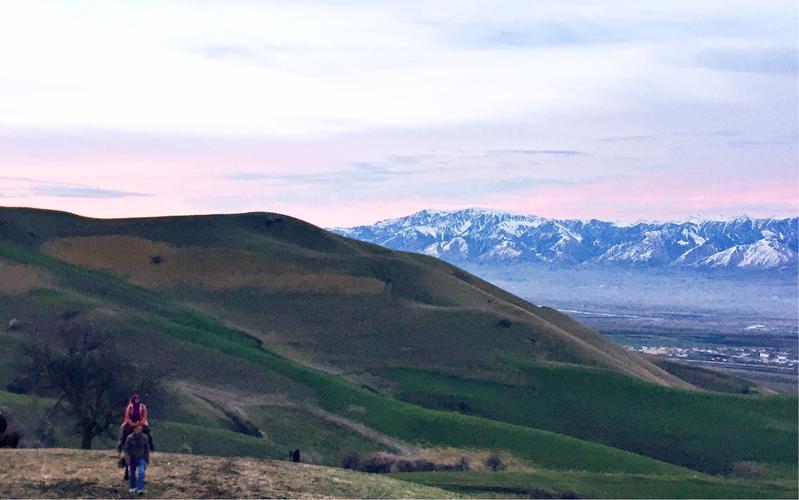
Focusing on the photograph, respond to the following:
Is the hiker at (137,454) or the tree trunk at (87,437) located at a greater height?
the hiker at (137,454)

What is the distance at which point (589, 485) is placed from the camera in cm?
6284

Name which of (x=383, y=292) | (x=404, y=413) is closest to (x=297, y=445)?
(x=404, y=413)

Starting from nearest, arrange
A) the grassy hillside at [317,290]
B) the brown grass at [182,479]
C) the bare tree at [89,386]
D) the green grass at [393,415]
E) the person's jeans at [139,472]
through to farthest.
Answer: the person's jeans at [139,472] < the brown grass at [182,479] < the bare tree at [89,386] < the green grass at [393,415] < the grassy hillside at [317,290]

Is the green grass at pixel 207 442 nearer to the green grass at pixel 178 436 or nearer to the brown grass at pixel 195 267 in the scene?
the green grass at pixel 178 436

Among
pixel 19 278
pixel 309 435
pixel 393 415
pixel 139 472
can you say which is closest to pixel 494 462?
pixel 309 435

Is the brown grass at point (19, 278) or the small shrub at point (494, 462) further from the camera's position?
the brown grass at point (19, 278)

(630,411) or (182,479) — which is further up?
(182,479)

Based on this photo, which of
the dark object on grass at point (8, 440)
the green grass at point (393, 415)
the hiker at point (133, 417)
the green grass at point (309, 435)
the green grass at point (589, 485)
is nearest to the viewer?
the hiker at point (133, 417)

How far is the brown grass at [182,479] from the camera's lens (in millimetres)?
33656

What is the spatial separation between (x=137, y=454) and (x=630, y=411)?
84.9 meters

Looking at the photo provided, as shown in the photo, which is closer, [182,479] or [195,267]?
[182,479]

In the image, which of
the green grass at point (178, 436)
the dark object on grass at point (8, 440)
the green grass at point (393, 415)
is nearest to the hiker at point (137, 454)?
the dark object on grass at point (8, 440)

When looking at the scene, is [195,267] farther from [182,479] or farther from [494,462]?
[182,479]

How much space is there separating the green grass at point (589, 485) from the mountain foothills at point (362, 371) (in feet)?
0.90
